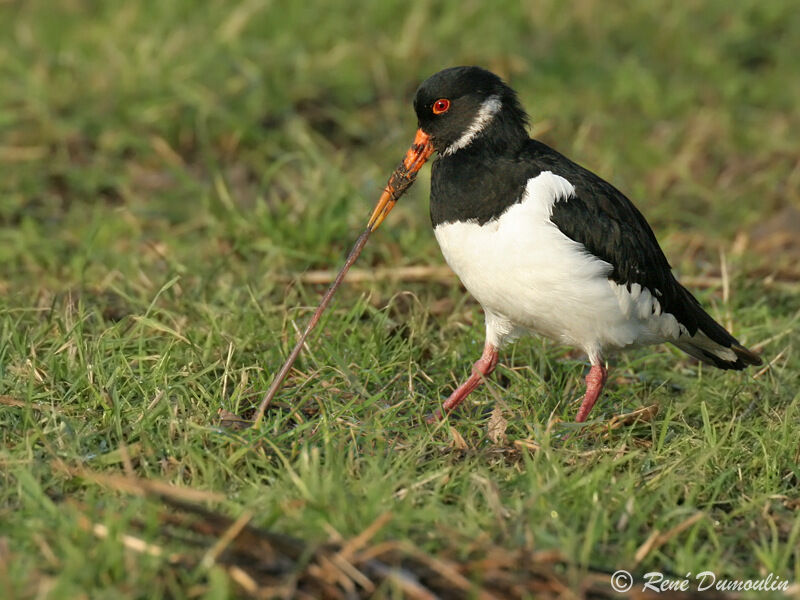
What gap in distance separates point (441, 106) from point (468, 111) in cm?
12

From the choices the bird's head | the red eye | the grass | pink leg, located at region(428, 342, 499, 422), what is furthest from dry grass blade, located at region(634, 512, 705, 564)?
the red eye

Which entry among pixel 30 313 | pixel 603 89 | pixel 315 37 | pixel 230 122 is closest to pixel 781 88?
pixel 603 89

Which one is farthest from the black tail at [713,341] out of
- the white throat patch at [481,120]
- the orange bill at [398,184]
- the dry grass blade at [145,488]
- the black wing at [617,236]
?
the dry grass blade at [145,488]

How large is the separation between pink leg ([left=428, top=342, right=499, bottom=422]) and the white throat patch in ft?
2.81

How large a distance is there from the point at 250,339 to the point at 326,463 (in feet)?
4.05

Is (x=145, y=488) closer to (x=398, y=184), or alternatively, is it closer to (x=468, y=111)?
(x=398, y=184)

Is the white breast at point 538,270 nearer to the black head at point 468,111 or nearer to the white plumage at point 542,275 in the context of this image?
the white plumage at point 542,275

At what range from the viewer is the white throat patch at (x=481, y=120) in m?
4.60

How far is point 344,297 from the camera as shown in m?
5.64

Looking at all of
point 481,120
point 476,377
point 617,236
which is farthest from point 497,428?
point 481,120

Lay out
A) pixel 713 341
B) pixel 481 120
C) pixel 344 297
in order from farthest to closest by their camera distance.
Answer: pixel 344 297 < pixel 713 341 < pixel 481 120

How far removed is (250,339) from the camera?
4.82 m

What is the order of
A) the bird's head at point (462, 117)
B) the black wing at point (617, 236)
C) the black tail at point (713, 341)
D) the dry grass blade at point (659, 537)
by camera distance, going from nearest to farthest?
the dry grass blade at point (659, 537) → the black wing at point (617, 236) → the bird's head at point (462, 117) → the black tail at point (713, 341)

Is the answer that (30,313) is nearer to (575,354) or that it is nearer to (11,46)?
(575,354)
